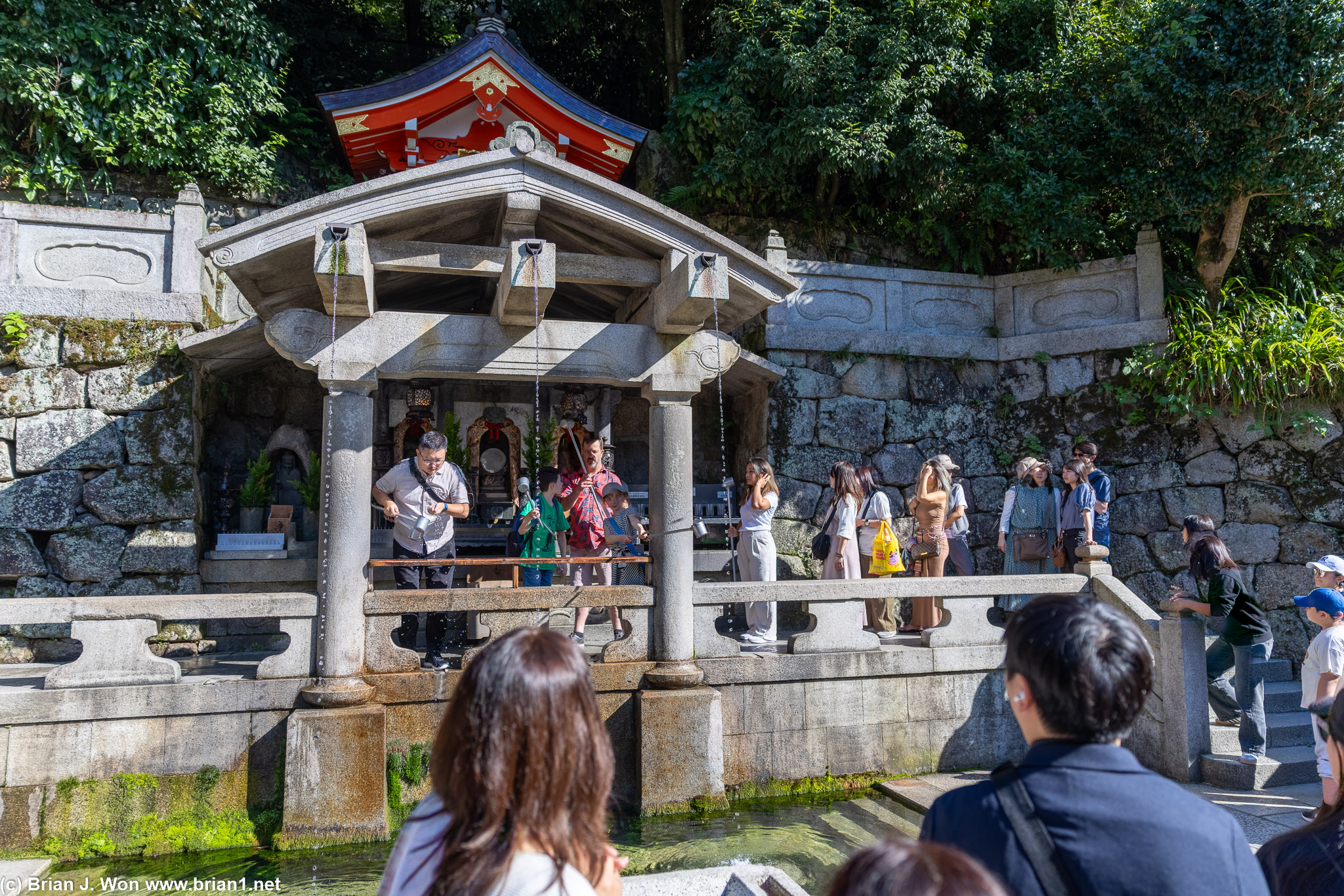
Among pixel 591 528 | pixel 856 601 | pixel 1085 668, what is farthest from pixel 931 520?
pixel 1085 668

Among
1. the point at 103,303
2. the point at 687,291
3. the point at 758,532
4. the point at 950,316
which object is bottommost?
the point at 758,532

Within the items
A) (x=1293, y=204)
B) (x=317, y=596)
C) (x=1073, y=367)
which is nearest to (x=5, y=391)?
(x=317, y=596)

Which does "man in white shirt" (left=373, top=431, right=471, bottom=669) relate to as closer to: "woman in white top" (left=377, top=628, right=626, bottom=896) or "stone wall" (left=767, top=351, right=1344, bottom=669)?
"stone wall" (left=767, top=351, right=1344, bottom=669)

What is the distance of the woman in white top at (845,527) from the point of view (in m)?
7.66

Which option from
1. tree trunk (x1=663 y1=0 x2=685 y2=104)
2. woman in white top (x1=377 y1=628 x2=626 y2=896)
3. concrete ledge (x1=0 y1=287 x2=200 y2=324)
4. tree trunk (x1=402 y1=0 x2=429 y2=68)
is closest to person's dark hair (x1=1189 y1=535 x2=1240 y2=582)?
woman in white top (x1=377 y1=628 x2=626 y2=896)

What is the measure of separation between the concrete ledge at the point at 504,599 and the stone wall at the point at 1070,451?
13.4 feet

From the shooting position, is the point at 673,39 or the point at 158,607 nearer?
the point at 158,607

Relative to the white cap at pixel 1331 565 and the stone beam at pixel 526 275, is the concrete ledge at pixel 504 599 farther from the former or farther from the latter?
the white cap at pixel 1331 565

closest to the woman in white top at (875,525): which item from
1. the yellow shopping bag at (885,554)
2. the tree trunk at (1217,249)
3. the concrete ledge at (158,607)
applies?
the yellow shopping bag at (885,554)

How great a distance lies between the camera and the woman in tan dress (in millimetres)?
8070

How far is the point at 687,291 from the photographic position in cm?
594

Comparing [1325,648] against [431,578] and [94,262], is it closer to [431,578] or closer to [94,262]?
[431,578]

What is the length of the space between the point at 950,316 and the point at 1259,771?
20.9 feet

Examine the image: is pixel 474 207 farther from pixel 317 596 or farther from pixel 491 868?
pixel 491 868
